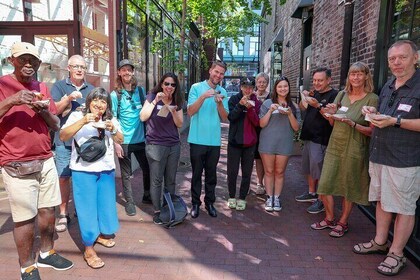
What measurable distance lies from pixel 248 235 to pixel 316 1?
6.19 meters

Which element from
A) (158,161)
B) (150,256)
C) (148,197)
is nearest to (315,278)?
(150,256)

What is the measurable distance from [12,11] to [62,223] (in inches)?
174

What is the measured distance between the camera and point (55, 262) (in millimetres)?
3135

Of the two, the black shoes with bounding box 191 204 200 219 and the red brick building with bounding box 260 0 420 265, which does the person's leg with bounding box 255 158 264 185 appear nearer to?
the black shoes with bounding box 191 204 200 219

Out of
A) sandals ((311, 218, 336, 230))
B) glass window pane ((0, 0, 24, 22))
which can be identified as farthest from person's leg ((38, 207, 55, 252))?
glass window pane ((0, 0, 24, 22))

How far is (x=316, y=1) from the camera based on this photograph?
7.99 m

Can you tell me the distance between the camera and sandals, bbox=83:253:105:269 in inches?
124

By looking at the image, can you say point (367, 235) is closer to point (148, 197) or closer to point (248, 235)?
point (248, 235)

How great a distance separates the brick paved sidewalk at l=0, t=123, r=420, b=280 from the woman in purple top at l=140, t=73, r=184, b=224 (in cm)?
62

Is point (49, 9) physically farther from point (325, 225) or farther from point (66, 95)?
point (325, 225)

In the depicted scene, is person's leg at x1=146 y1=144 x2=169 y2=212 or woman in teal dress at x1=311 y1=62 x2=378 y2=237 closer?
woman in teal dress at x1=311 y1=62 x2=378 y2=237

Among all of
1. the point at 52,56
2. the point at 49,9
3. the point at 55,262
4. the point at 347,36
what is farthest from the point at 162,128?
the point at 49,9

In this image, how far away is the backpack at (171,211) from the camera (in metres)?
4.12

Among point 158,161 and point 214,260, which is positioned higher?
point 158,161
